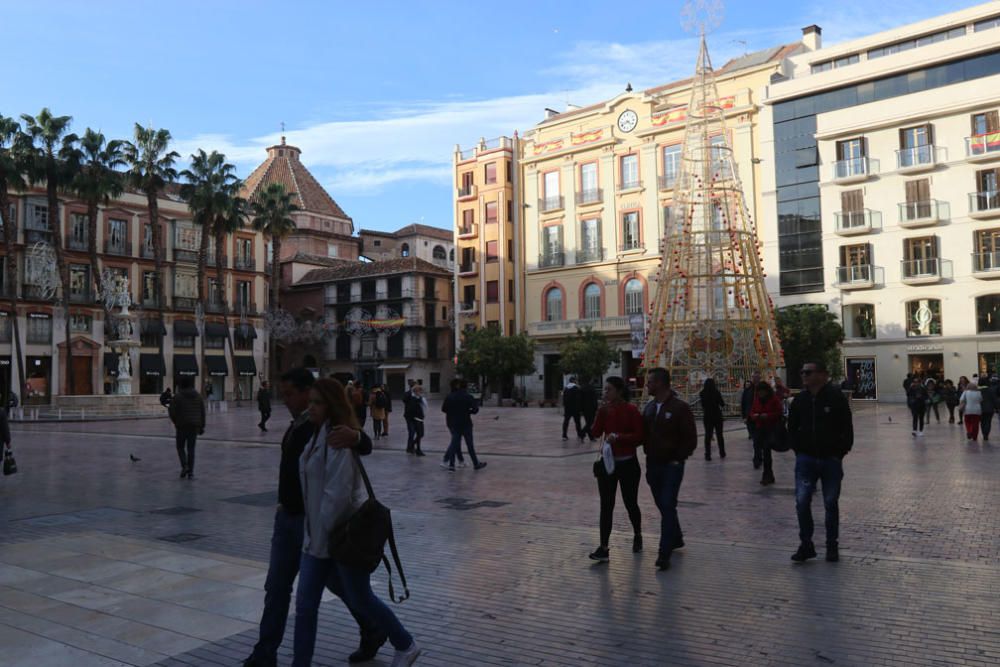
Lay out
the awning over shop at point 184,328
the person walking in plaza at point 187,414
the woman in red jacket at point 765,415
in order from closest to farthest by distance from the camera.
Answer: the woman in red jacket at point 765,415 < the person walking in plaza at point 187,414 < the awning over shop at point 184,328

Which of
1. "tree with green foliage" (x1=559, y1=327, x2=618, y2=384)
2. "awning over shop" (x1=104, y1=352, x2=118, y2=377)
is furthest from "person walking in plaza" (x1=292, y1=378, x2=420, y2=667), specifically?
"awning over shop" (x1=104, y1=352, x2=118, y2=377)

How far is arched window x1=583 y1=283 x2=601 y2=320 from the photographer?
5234 centimetres

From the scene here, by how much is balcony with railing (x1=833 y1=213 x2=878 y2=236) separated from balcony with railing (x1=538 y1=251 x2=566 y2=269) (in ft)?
54.8

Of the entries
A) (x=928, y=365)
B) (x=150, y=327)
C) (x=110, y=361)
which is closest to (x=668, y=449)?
(x=928, y=365)

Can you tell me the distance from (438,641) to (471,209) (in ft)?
180

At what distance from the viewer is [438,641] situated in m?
5.25

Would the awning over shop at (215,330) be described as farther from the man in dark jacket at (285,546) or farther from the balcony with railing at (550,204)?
the man in dark jacket at (285,546)

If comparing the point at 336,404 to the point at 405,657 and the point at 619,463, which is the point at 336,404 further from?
the point at 619,463

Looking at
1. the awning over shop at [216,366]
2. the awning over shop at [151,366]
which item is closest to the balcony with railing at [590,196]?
the awning over shop at [216,366]

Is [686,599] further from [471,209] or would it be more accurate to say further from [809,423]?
[471,209]

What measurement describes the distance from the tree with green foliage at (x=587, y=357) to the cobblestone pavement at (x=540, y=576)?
103 feet

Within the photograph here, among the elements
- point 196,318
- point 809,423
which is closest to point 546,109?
point 196,318

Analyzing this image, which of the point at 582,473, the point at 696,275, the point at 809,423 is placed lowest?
the point at 582,473

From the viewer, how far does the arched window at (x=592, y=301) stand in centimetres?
5234
